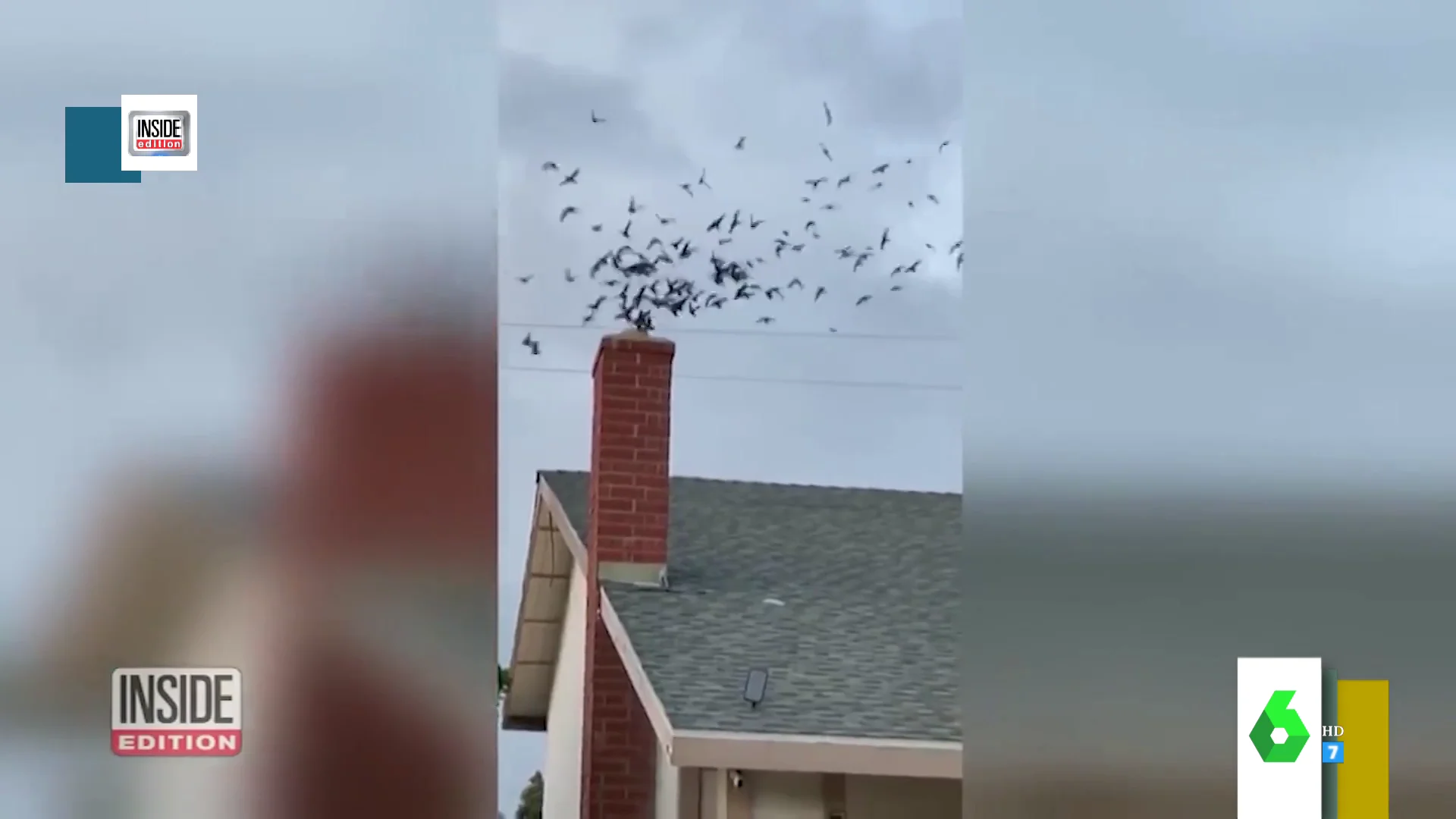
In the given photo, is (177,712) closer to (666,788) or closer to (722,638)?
(666,788)

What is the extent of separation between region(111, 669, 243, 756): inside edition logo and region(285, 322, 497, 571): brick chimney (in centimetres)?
18

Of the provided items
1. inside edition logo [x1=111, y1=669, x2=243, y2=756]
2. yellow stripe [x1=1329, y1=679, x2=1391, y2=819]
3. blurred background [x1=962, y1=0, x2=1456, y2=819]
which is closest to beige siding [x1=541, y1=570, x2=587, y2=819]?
inside edition logo [x1=111, y1=669, x2=243, y2=756]

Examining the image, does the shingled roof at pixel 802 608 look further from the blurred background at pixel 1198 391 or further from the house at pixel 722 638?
the blurred background at pixel 1198 391

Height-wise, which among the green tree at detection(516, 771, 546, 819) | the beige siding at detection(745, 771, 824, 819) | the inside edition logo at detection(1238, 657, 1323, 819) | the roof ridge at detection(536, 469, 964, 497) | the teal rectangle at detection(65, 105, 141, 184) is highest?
the teal rectangle at detection(65, 105, 141, 184)

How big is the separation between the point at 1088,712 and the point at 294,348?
1.01 metres

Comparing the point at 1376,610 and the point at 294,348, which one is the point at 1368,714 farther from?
the point at 294,348

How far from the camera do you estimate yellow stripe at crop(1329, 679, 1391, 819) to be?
1492mm

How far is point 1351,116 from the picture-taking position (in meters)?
1.54

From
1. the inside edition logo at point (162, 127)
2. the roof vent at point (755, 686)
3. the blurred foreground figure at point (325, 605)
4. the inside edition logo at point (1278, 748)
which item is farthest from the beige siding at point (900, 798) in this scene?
the inside edition logo at point (162, 127)

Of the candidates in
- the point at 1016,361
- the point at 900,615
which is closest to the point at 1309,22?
the point at 1016,361

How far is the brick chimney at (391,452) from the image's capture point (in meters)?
1.44

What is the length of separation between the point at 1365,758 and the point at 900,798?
0.65 metres

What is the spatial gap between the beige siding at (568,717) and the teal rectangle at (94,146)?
0.90m

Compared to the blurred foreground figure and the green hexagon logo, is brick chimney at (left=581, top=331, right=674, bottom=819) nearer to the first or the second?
the blurred foreground figure
